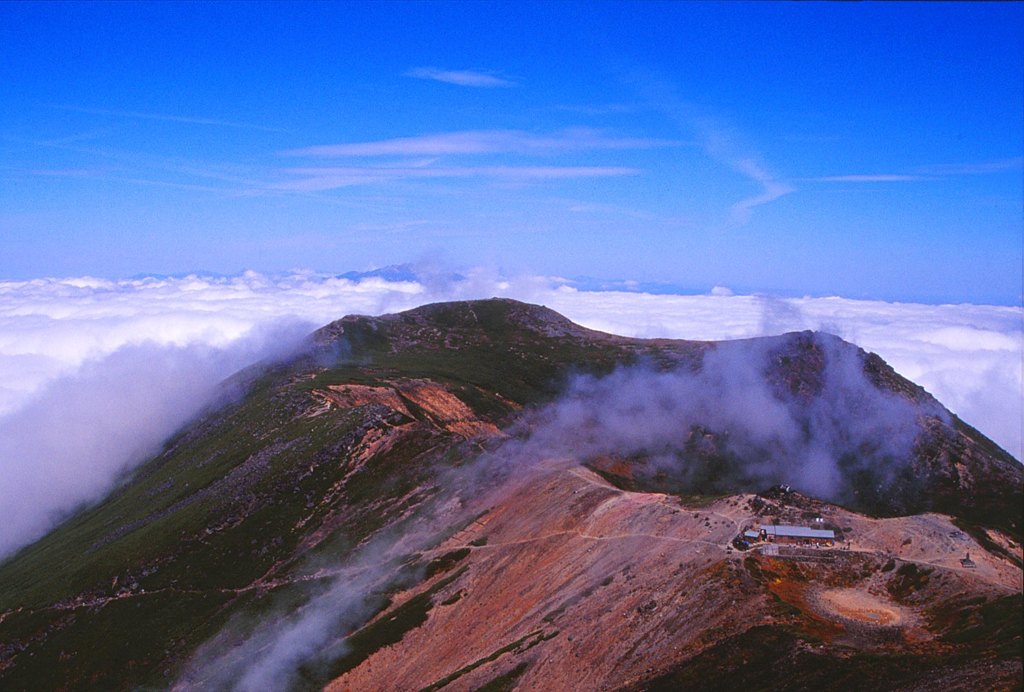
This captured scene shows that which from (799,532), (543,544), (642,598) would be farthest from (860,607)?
(543,544)

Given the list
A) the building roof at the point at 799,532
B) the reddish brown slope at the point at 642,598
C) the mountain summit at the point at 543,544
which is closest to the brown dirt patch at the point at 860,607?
the reddish brown slope at the point at 642,598

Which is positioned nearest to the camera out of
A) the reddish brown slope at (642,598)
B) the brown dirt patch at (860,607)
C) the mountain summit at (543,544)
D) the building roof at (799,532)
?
the brown dirt patch at (860,607)

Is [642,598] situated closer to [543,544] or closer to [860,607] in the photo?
[860,607]

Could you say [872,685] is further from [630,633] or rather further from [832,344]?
[832,344]

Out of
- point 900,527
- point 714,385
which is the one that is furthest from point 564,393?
point 900,527

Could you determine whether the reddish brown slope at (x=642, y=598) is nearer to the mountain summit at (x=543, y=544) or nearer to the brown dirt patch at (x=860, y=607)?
the brown dirt patch at (x=860, y=607)

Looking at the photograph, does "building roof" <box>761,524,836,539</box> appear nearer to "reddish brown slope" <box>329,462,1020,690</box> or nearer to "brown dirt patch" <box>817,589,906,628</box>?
"reddish brown slope" <box>329,462,1020,690</box>
